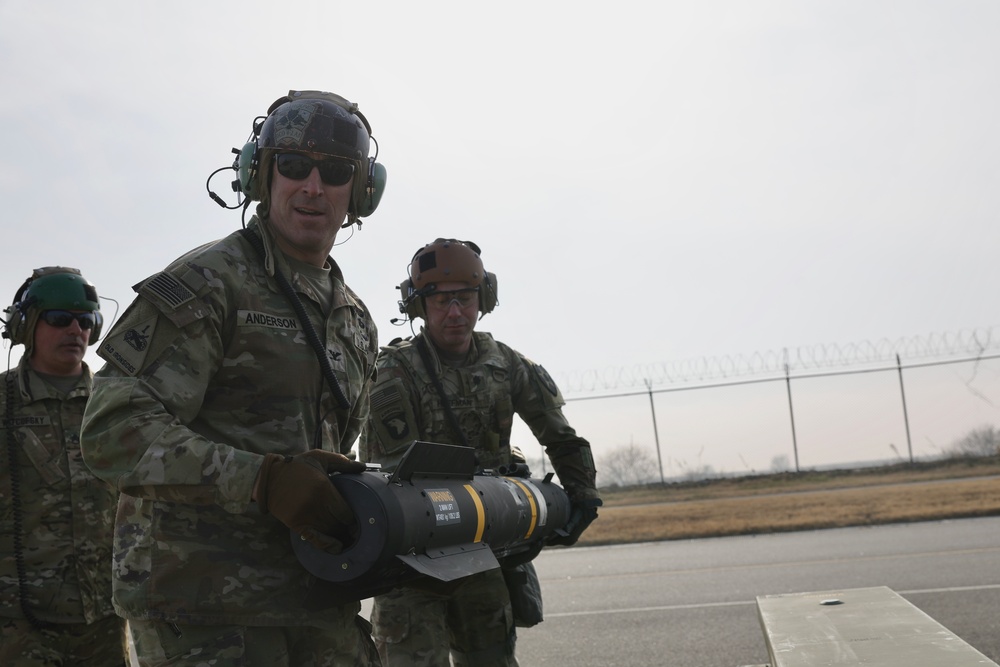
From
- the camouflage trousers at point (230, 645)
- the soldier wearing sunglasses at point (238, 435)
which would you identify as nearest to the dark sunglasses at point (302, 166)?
the soldier wearing sunglasses at point (238, 435)

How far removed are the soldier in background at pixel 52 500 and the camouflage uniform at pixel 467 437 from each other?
54.7 inches

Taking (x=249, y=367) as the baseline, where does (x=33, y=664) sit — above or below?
below

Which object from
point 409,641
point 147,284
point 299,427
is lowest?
point 409,641

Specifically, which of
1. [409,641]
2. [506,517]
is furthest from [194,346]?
[409,641]

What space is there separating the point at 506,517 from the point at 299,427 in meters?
1.15

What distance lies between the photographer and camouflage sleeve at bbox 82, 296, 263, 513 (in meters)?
2.62

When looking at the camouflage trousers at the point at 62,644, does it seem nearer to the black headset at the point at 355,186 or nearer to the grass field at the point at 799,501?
the black headset at the point at 355,186

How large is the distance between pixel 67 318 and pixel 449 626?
257 cm

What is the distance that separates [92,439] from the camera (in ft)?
8.83

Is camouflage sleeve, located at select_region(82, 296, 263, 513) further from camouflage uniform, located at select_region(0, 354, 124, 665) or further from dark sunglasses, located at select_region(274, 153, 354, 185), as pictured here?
camouflage uniform, located at select_region(0, 354, 124, 665)

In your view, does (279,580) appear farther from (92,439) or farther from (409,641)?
(409,641)

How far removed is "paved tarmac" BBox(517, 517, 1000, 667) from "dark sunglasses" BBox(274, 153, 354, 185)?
4.90m

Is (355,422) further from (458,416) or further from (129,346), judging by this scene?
(458,416)

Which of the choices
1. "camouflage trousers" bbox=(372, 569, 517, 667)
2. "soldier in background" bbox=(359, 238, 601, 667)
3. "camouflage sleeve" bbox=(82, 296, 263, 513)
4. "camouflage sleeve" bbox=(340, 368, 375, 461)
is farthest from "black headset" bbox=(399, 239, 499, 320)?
"camouflage sleeve" bbox=(82, 296, 263, 513)
